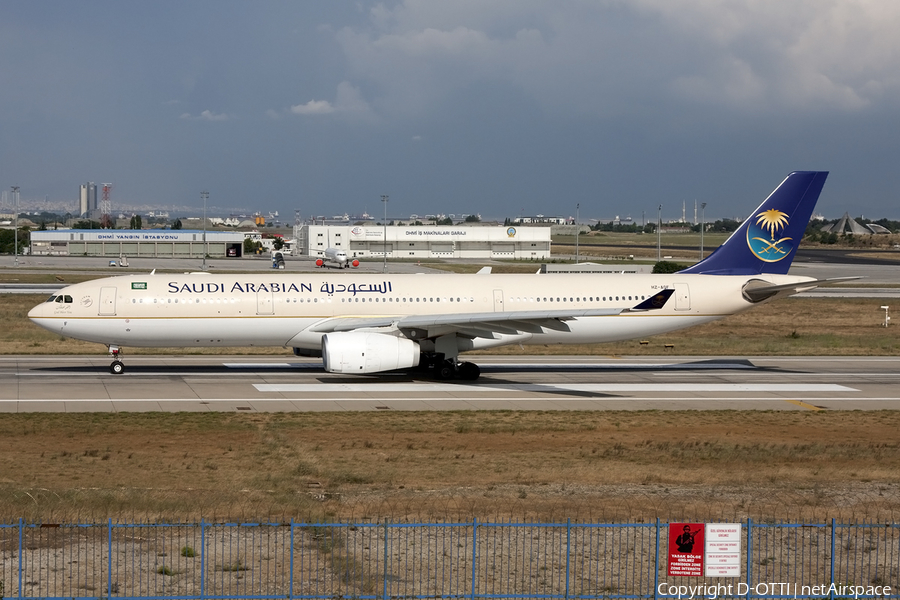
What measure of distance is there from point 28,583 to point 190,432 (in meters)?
13.3

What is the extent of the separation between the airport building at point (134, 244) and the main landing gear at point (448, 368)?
122 m

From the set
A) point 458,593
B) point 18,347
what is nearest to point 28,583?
point 458,593

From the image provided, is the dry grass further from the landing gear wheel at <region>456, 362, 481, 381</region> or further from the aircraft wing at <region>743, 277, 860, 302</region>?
the aircraft wing at <region>743, 277, 860, 302</region>

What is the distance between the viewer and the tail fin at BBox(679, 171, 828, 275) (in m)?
45.2

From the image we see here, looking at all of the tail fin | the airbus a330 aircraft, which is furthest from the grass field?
the tail fin

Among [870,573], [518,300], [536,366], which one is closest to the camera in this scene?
[870,573]

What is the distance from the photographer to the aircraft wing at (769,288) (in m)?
→ 41.9

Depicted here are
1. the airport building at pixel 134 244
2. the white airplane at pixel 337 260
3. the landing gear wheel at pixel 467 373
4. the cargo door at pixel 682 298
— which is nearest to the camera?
the landing gear wheel at pixel 467 373

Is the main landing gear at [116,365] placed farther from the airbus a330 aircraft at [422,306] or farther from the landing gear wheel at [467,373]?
the landing gear wheel at [467,373]

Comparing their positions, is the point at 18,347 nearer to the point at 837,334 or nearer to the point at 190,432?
the point at 190,432

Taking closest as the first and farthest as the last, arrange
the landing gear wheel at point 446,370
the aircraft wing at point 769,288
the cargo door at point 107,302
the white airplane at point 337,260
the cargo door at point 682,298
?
the cargo door at point 107,302
the landing gear wheel at point 446,370
the aircraft wing at point 769,288
the cargo door at point 682,298
the white airplane at point 337,260

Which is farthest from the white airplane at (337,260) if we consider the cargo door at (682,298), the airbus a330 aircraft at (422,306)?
the cargo door at (682,298)

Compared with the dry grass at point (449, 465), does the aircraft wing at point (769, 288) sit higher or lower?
higher

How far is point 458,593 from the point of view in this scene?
621 inches
